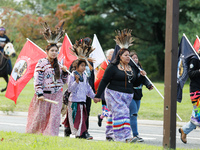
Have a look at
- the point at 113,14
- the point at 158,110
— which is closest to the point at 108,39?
the point at 113,14

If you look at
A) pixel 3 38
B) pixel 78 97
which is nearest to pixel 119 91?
pixel 78 97

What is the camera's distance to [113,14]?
36.6 metres

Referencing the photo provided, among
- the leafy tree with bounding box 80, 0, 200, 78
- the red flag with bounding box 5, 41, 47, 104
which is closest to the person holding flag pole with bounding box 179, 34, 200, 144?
the red flag with bounding box 5, 41, 47, 104

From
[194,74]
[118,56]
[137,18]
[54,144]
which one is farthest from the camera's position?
[137,18]

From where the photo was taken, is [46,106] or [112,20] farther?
[112,20]

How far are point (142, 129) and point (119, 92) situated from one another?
9.91 ft

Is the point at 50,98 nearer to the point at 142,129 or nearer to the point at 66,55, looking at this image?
the point at 142,129

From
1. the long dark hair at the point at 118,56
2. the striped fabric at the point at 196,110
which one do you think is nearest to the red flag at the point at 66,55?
the long dark hair at the point at 118,56

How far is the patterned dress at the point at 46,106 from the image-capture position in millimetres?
7609

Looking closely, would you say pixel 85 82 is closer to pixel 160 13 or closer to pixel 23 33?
pixel 160 13

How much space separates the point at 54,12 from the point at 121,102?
109ft

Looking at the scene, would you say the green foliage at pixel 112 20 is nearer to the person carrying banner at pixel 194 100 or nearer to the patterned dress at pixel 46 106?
the person carrying banner at pixel 194 100

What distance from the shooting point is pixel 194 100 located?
27.8ft

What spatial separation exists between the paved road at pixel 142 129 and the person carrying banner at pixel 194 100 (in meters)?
0.27
